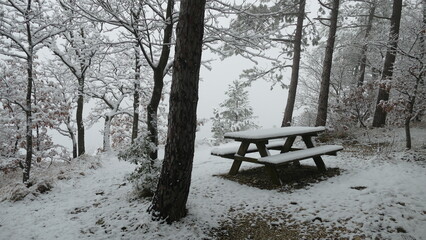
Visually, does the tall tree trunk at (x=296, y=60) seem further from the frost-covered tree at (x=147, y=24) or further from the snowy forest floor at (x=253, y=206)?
the frost-covered tree at (x=147, y=24)

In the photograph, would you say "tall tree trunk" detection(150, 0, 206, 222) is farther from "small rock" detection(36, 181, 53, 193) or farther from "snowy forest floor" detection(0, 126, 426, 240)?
"small rock" detection(36, 181, 53, 193)

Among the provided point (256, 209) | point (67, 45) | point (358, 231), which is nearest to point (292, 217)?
point (256, 209)

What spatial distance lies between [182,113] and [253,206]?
212 cm

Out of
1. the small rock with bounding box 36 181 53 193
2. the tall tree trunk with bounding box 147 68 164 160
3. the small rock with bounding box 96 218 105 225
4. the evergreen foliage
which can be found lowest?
the small rock with bounding box 36 181 53 193

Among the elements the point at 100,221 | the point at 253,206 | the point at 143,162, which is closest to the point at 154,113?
the point at 143,162

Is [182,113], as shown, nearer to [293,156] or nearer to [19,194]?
[293,156]

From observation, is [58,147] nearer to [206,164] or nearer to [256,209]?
[206,164]

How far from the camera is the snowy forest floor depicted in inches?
134

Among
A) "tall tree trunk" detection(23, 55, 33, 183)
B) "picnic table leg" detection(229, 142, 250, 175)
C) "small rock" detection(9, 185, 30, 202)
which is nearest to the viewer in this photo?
"small rock" detection(9, 185, 30, 202)

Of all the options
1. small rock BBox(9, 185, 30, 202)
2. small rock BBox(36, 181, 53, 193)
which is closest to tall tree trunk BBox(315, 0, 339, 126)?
small rock BBox(36, 181, 53, 193)

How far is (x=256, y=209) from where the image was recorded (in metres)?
4.13

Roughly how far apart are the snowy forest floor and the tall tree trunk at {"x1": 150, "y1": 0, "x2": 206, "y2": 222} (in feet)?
1.26

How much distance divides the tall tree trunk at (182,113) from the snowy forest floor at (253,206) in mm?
383

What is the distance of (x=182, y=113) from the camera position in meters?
3.47
